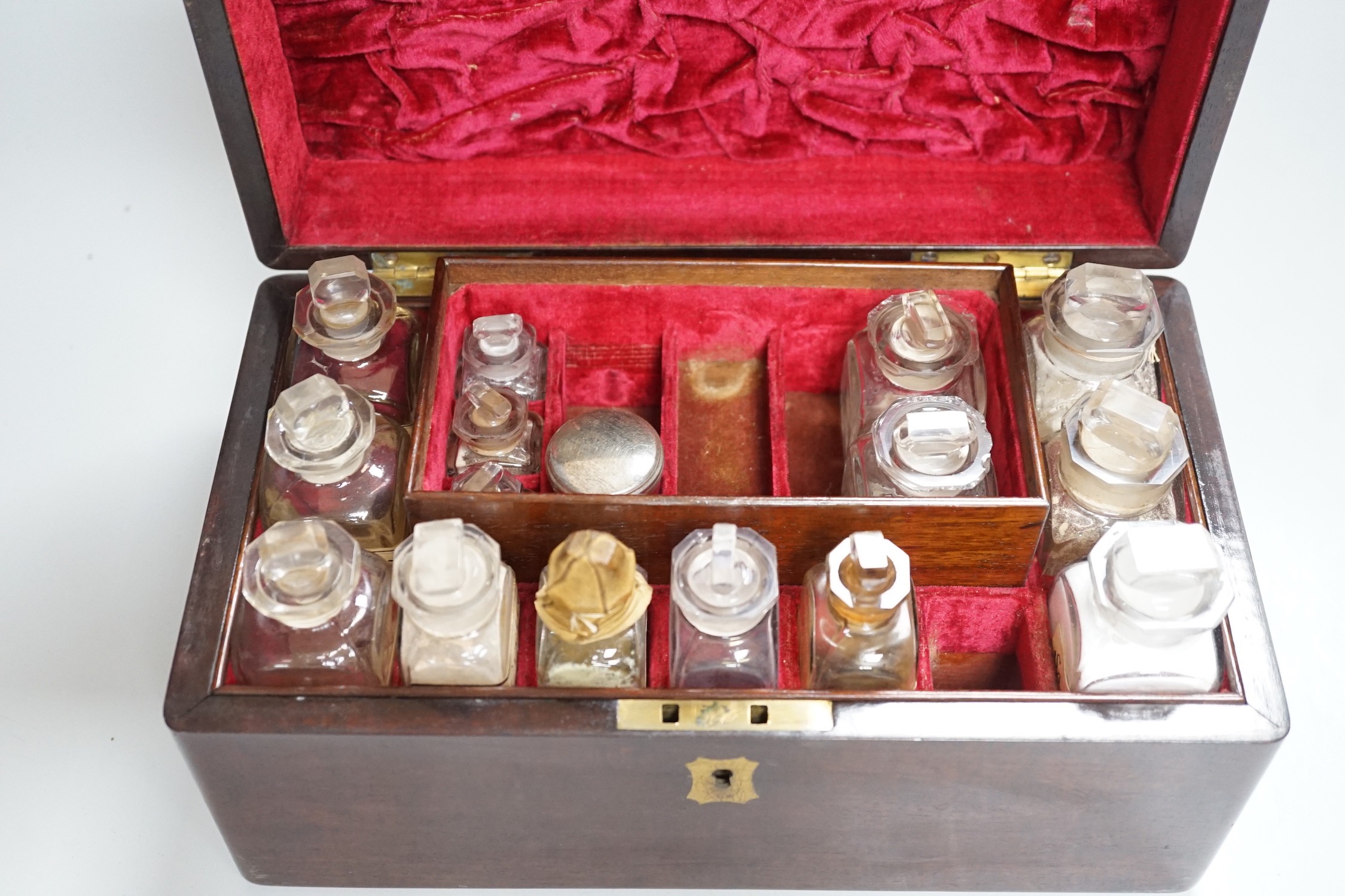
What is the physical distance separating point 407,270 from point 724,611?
2.74 feet

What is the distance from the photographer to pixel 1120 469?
165cm

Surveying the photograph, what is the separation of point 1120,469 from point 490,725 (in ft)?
2.85

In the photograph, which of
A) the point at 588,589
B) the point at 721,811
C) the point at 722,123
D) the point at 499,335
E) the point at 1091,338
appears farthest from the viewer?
the point at 722,123

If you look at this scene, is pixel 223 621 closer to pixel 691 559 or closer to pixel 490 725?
pixel 490 725

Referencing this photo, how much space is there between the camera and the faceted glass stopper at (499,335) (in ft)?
6.26

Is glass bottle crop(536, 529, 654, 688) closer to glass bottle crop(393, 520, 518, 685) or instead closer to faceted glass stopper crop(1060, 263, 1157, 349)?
glass bottle crop(393, 520, 518, 685)

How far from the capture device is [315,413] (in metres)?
1.64

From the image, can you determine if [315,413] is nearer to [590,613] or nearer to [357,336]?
[357,336]

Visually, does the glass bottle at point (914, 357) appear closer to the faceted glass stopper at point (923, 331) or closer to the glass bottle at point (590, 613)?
the faceted glass stopper at point (923, 331)


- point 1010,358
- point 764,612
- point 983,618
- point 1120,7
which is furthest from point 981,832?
point 1120,7

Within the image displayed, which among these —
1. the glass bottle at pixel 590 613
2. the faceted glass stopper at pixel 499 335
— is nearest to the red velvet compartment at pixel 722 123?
the faceted glass stopper at pixel 499 335

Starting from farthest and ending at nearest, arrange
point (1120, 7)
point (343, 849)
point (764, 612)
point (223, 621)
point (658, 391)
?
point (658, 391) < point (1120, 7) < point (343, 849) < point (223, 621) < point (764, 612)

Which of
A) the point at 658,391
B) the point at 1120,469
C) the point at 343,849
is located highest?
the point at 658,391

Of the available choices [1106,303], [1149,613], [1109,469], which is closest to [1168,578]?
[1149,613]
